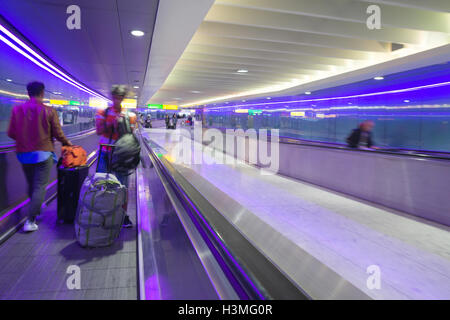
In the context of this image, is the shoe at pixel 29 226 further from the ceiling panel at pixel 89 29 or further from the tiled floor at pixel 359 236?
the ceiling panel at pixel 89 29

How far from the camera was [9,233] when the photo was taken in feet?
11.4

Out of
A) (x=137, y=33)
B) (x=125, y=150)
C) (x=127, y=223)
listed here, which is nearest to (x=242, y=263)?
Result: (x=125, y=150)

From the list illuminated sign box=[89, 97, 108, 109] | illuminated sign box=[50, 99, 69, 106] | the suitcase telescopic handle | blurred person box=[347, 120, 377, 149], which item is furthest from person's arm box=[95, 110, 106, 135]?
illuminated sign box=[89, 97, 108, 109]

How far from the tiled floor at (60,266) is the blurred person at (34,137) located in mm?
496

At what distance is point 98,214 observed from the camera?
3.07m

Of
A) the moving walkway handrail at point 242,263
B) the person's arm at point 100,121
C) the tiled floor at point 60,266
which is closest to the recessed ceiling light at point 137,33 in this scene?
the person's arm at point 100,121

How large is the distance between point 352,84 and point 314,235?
753 centimetres

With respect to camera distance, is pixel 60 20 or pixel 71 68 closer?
pixel 60 20

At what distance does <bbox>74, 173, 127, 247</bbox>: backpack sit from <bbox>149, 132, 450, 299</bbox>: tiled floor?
1369mm

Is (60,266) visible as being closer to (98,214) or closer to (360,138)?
(98,214)

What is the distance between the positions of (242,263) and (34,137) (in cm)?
303
